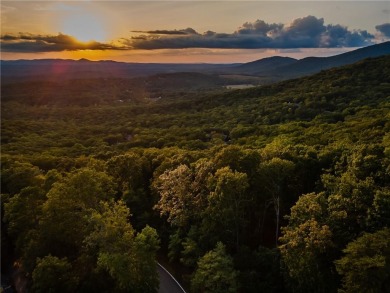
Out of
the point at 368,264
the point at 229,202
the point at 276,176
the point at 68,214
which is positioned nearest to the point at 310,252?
the point at 368,264

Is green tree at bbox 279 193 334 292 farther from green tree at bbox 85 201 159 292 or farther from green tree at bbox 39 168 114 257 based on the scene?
green tree at bbox 39 168 114 257

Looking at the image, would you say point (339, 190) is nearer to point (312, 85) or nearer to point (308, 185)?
point (308, 185)

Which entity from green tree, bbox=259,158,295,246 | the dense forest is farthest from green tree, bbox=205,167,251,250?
green tree, bbox=259,158,295,246

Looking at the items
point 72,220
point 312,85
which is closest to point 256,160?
point 72,220

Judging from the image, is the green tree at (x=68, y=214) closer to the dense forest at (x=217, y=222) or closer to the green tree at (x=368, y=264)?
the dense forest at (x=217, y=222)

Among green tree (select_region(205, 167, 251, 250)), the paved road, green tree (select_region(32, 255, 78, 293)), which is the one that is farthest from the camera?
the paved road

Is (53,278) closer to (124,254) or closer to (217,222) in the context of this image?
(124,254)
